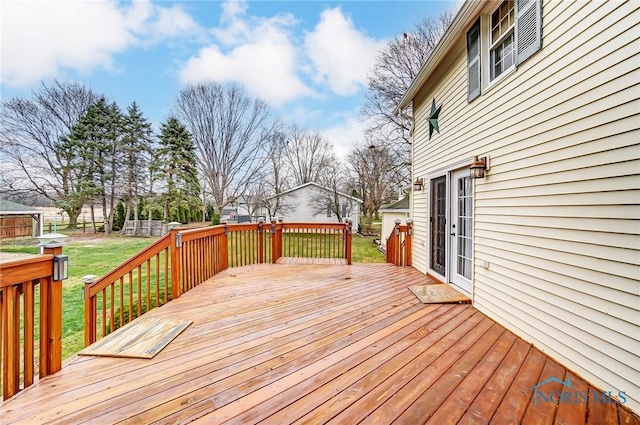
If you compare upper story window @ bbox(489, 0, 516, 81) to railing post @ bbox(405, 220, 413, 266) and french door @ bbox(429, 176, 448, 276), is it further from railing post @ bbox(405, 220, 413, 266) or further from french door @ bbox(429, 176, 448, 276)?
railing post @ bbox(405, 220, 413, 266)

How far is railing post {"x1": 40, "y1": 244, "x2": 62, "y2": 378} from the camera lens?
1929 mm

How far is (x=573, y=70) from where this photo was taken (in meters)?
2.23

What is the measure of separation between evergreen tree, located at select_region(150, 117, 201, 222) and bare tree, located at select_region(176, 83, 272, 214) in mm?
575

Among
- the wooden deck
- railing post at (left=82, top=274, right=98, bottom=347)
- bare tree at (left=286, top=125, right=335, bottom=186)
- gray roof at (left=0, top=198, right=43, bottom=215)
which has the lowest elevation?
the wooden deck

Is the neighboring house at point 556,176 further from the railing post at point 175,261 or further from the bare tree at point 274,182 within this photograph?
the bare tree at point 274,182

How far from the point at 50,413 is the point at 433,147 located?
582 cm

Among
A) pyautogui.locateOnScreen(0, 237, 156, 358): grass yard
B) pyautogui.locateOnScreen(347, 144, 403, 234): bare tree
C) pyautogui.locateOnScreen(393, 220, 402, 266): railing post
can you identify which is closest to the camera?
pyautogui.locateOnScreen(0, 237, 156, 358): grass yard

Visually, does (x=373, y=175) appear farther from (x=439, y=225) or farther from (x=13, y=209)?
(x=13, y=209)

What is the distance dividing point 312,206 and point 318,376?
56.2 feet

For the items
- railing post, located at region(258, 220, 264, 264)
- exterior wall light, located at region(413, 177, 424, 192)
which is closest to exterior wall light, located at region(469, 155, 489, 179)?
exterior wall light, located at region(413, 177, 424, 192)

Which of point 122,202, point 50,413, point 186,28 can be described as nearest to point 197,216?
point 122,202

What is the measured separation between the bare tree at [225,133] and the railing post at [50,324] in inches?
632

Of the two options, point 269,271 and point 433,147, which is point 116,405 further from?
point 433,147

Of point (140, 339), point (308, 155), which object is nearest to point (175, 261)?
point (140, 339)
